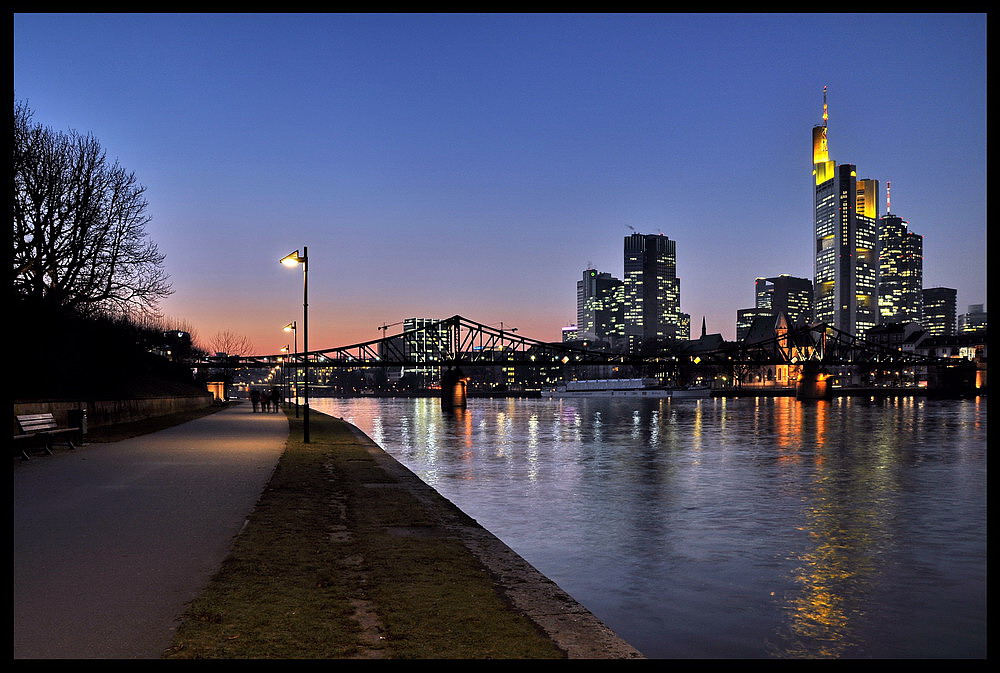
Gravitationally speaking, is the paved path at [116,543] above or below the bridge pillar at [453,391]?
above

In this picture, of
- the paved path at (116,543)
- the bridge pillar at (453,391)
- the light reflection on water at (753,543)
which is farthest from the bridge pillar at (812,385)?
the paved path at (116,543)

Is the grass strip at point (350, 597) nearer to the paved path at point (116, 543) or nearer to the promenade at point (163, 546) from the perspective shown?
the promenade at point (163, 546)

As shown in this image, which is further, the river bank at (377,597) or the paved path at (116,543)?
the paved path at (116,543)

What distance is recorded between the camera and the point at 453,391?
116 meters

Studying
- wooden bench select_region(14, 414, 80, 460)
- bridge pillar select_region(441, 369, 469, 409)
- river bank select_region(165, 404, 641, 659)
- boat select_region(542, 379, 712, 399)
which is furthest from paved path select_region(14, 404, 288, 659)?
boat select_region(542, 379, 712, 399)

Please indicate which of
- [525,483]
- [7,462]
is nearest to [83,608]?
[7,462]

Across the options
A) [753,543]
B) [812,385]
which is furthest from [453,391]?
[753,543]

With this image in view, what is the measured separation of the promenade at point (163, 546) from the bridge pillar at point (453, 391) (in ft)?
306

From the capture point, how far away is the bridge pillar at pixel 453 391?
376ft

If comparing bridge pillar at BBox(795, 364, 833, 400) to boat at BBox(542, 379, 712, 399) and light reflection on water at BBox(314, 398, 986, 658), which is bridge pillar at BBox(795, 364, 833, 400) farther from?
light reflection on water at BBox(314, 398, 986, 658)

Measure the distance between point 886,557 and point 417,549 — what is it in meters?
7.46

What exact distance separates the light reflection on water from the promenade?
1.18m
